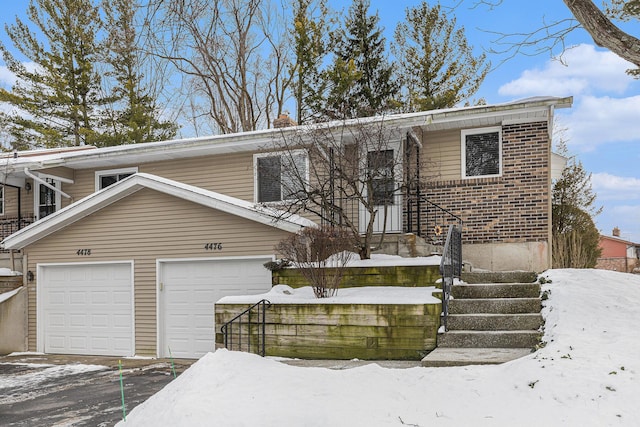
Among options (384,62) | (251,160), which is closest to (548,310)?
(251,160)

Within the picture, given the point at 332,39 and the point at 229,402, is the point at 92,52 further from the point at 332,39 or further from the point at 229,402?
the point at 229,402

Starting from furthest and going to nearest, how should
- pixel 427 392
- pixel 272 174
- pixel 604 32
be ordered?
1. pixel 272 174
2. pixel 604 32
3. pixel 427 392

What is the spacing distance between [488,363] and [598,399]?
4.90 feet

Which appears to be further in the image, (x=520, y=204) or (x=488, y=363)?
(x=520, y=204)

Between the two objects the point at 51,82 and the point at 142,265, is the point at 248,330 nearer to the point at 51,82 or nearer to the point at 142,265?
the point at 142,265

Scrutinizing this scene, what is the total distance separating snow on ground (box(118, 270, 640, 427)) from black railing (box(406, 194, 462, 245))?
5.68 metres

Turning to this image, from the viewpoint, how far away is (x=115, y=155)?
1487 cm

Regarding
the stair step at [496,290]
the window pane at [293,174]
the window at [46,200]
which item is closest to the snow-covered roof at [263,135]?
the window pane at [293,174]

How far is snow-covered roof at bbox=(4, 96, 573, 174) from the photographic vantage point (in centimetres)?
1162

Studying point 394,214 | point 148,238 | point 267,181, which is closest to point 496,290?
point 394,214

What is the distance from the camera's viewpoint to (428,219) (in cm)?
1273

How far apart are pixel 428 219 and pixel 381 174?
2114 mm

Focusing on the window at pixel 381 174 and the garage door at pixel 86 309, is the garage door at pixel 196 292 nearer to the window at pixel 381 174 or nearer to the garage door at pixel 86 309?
the garage door at pixel 86 309

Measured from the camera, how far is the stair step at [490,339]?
7.43 meters
